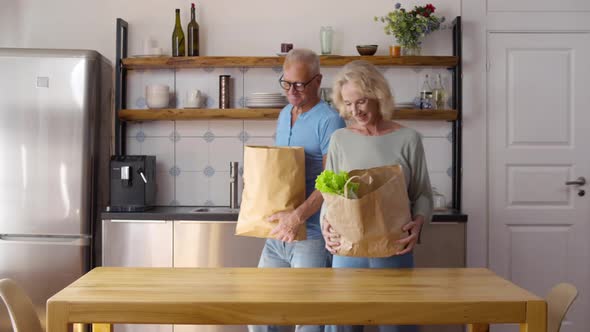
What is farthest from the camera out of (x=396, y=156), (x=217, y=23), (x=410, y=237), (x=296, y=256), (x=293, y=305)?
(x=217, y=23)

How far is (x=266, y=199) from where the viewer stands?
7.55ft

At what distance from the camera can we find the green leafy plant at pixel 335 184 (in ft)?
6.25

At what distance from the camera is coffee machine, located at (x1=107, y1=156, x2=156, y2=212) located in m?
3.67

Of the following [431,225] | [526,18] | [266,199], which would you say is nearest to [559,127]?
[526,18]

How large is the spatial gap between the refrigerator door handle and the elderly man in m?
1.54

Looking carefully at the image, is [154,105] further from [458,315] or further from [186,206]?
[458,315]

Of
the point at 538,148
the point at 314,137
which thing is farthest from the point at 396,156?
the point at 538,148

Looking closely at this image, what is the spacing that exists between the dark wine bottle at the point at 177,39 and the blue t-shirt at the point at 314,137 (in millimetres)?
1704

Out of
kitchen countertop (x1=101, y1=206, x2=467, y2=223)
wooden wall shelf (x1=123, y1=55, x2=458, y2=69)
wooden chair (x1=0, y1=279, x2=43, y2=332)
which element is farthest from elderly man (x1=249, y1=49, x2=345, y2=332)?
wooden wall shelf (x1=123, y1=55, x2=458, y2=69)

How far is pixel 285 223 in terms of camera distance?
229cm

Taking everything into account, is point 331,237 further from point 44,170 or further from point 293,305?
point 44,170

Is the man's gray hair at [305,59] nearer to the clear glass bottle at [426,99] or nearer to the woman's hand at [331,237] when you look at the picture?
the woman's hand at [331,237]

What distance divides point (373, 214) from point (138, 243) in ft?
6.44

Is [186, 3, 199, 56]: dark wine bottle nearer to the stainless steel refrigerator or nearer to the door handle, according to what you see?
the stainless steel refrigerator
